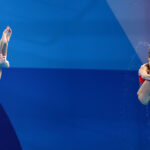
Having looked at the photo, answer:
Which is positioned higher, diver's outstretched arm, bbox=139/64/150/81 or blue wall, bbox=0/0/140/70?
blue wall, bbox=0/0/140/70

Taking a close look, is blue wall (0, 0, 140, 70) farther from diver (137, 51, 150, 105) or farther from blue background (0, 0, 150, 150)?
diver (137, 51, 150, 105)

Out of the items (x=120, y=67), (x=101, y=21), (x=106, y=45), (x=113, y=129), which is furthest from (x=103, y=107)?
(x=101, y=21)

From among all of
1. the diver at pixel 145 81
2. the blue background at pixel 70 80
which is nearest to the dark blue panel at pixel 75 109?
the blue background at pixel 70 80

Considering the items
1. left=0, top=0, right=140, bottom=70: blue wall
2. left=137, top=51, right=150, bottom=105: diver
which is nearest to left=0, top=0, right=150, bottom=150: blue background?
left=0, top=0, right=140, bottom=70: blue wall

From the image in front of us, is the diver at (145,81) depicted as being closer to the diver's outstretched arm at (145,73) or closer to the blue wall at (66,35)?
the diver's outstretched arm at (145,73)

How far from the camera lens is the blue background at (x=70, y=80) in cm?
143

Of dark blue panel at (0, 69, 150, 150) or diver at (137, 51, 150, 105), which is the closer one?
diver at (137, 51, 150, 105)

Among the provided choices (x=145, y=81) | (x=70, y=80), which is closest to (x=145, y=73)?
(x=145, y=81)

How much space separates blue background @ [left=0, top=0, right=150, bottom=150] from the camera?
56.4 inches

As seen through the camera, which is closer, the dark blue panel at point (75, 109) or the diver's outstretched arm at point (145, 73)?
the diver's outstretched arm at point (145, 73)

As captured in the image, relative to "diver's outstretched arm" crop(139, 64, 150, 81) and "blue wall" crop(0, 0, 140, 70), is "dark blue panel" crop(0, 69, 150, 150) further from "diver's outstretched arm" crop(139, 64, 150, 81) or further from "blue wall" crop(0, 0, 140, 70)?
"diver's outstretched arm" crop(139, 64, 150, 81)

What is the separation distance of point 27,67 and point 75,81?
313 mm

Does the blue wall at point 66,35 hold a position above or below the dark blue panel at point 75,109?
above

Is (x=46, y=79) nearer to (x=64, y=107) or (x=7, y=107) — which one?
(x=64, y=107)
